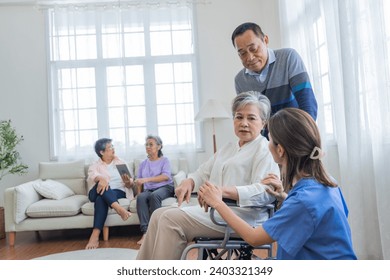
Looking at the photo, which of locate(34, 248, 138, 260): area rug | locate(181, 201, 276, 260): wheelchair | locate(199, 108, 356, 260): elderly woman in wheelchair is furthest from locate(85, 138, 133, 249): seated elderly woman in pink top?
locate(199, 108, 356, 260): elderly woman in wheelchair

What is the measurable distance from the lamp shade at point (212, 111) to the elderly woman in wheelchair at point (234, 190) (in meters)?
2.08

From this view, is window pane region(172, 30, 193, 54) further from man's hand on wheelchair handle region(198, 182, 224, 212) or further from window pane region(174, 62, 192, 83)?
man's hand on wheelchair handle region(198, 182, 224, 212)

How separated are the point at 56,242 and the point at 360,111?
8.75ft

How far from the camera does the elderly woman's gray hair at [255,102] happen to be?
1.50 m

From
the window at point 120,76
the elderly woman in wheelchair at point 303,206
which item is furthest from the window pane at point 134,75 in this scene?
the elderly woman in wheelchair at point 303,206

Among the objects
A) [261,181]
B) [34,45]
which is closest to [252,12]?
[34,45]

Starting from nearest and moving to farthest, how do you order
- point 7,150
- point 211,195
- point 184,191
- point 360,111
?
point 211,195, point 184,191, point 360,111, point 7,150

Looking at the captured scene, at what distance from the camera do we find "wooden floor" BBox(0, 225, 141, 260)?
2.86m

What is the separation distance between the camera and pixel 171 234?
4.49 ft

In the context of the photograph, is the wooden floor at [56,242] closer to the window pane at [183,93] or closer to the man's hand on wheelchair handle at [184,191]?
the window pane at [183,93]

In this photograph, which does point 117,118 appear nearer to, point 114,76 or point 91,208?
A: point 114,76

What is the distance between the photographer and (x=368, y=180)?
2.12 metres

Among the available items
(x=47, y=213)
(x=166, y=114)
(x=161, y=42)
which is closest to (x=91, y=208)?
(x=47, y=213)

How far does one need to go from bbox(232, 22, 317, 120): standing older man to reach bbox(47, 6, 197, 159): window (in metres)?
2.44
